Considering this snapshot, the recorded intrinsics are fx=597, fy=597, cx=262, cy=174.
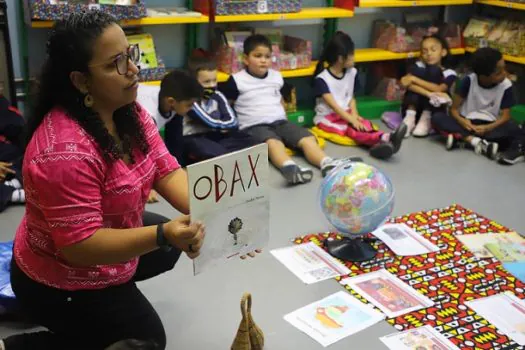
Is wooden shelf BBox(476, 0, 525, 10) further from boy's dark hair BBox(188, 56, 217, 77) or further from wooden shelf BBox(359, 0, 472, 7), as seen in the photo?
boy's dark hair BBox(188, 56, 217, 77)

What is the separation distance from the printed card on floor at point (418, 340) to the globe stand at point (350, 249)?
0.53 metres

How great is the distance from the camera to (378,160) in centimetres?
412

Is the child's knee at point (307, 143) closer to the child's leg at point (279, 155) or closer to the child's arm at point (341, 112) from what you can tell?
the child's leg at point (279, 155)

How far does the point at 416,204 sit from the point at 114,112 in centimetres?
210

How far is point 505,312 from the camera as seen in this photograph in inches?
94.7

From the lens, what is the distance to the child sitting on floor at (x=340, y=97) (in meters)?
4.35

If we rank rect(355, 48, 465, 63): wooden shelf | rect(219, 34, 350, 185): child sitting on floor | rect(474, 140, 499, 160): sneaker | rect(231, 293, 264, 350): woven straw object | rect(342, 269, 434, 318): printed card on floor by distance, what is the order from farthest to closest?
1. rect(355, 48, 465, 63): wooden shelf
2. rect(474, 140, 499, 160): sneaker
3. rect(219, 34, 350, 185): child sitting on floor
4. rect(342, 269, 434, 318): printed card on floor
5. rect(231, 293, 264, 350): woven straw object

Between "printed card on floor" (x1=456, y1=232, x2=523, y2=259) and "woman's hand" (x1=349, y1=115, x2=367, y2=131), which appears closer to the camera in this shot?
"printed card on floor" (x1=456, y1=232, x2=523, y2=259)

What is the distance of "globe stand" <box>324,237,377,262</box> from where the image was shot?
2740mm

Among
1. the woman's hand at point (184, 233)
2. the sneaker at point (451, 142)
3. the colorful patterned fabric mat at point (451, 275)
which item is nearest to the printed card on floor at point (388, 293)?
the colorful patterned fabric mat at point (451, 275)

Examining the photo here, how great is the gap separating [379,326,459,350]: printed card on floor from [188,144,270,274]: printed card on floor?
69 centimetres

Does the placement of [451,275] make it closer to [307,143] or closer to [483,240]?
[483,240]

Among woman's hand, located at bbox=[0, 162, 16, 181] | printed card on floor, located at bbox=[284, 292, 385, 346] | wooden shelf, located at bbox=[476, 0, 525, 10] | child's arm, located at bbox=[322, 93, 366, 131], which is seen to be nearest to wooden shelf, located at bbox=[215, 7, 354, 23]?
child's arm, located at bbox=[322, 93, 366, 131]

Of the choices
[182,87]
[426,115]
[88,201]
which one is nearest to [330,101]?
[426,115]
